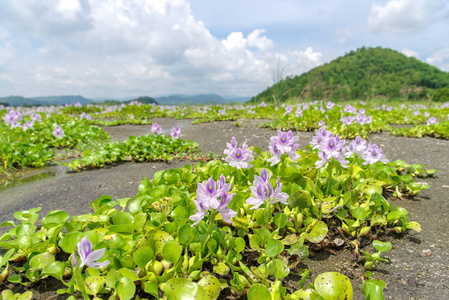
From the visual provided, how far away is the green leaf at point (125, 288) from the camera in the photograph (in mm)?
1170

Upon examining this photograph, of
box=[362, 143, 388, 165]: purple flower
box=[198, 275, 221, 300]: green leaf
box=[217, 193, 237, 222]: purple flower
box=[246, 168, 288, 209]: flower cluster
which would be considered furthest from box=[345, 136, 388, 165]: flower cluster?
box=[198, 275, 221, 300]: green leaf

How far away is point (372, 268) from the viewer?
155 cm

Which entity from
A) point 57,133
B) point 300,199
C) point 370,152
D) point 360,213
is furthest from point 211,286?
point 57,133

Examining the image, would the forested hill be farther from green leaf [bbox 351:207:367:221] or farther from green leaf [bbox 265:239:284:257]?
green leaf [bbox 265:239:284:257]

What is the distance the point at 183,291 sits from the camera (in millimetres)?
1140

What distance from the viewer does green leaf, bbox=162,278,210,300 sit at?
44.3 inches

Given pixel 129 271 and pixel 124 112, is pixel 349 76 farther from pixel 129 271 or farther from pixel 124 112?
pixel 129 271

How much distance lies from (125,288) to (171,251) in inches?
10.0

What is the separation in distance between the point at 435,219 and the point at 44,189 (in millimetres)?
3943

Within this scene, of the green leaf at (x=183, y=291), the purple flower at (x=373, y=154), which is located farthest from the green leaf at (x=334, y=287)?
the purple flower at (x=373, y=154)

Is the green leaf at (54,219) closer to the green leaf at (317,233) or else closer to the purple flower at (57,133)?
the green leaf at (317,233)

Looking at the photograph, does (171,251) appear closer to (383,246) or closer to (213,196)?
(213,196)

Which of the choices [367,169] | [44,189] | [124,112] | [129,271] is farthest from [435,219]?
[124,112]

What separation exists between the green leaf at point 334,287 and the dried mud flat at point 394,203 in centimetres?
25
